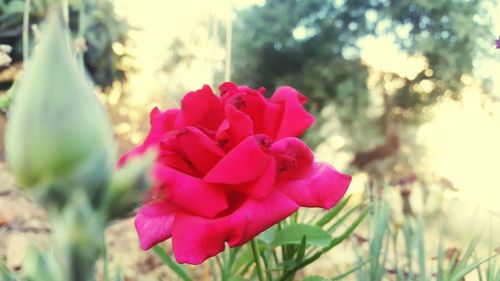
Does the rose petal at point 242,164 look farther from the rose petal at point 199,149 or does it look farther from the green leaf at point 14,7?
the green leaf at point 14,7

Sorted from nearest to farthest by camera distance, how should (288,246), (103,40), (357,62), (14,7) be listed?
(288,246)
(14,7)
(103,40)
(357,62)

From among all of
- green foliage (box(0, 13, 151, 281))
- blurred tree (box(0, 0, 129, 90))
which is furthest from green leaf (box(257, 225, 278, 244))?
blurred tree (box(0, 0, 129, 90))

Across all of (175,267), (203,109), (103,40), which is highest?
(103,40)

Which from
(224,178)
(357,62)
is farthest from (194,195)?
(357,62)

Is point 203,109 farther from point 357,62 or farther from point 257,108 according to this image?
point 357,62

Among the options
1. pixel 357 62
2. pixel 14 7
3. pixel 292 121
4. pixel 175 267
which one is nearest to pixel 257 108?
pixel 292 121

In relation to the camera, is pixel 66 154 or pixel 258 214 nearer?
pixel 66 154

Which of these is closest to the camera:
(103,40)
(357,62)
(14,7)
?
(14,7)

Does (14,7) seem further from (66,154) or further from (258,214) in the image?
(66,154)

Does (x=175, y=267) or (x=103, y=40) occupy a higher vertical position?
(x=103, y=40)
